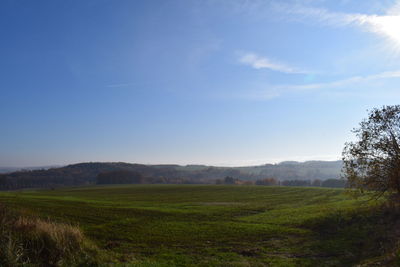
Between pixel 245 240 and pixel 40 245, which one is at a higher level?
pixel 40 245

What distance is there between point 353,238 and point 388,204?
1010 cm

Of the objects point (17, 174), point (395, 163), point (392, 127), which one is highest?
point (392, 127)

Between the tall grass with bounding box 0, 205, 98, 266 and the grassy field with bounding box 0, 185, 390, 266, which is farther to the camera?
the grassy field with bounding box 0, 185, 390, 266

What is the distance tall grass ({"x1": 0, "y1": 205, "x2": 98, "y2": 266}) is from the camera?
12.5 m

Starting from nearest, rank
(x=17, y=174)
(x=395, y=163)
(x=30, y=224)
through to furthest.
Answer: (x=30, y=224) → (x=395, y=163) → (x=17, y=174)

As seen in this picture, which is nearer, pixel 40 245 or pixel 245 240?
pixel 40 245

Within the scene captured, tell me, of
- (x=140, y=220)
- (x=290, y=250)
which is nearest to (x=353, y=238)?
(x=290, y=250)

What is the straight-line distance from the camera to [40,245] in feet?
45.9

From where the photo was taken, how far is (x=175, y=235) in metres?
23.0

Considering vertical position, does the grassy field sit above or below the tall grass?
below

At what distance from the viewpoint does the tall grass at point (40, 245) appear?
12.5 m

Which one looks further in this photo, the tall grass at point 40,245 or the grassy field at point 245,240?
the grassy field at point 245,240

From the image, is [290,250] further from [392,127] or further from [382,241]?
[392,127]

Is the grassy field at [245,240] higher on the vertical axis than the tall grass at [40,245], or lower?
lower
